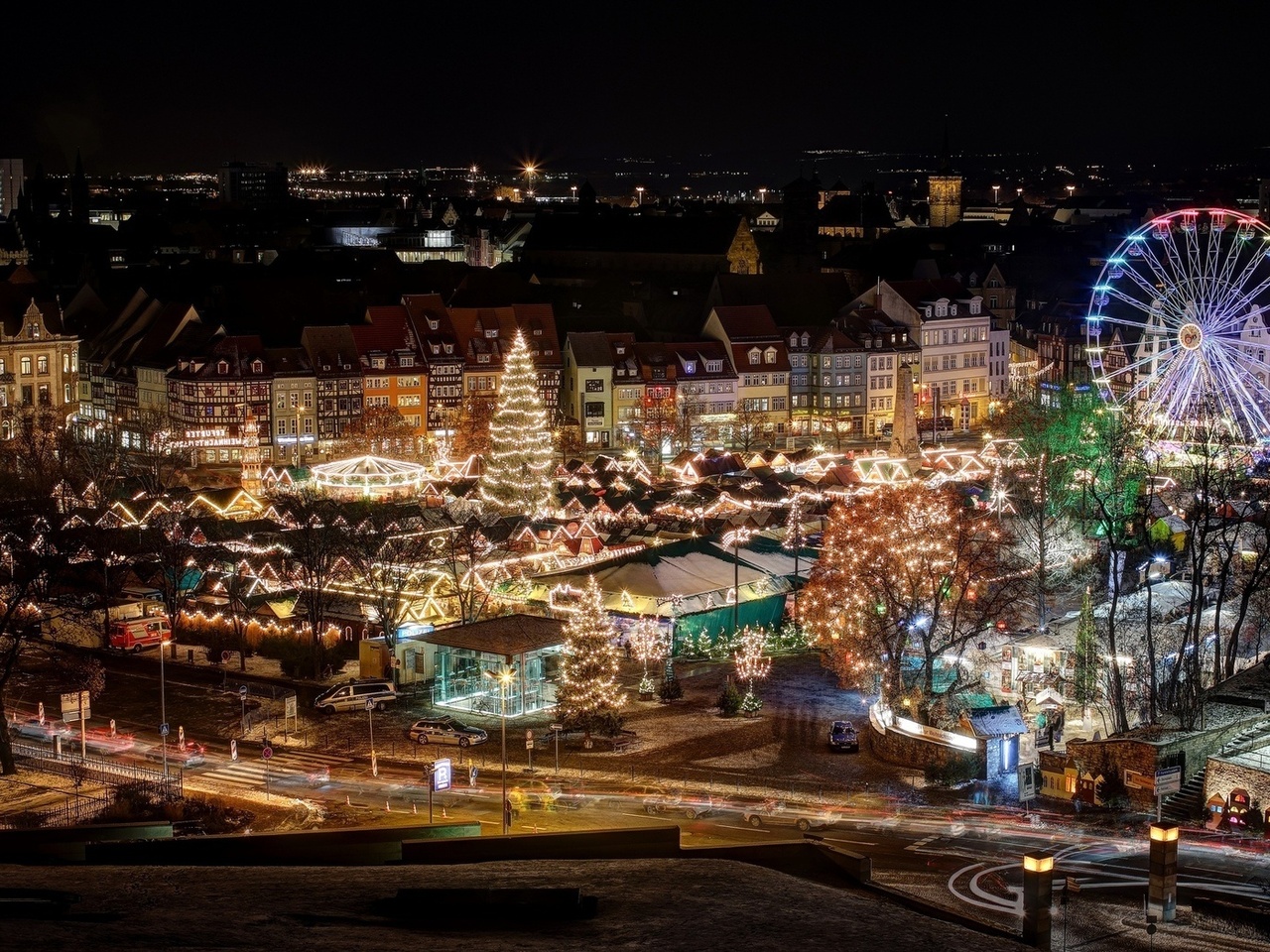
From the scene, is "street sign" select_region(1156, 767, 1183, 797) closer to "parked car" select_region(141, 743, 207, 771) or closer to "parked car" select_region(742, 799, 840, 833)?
"parked car" select_region(742, 799, 840, 833)

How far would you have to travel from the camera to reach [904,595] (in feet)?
144

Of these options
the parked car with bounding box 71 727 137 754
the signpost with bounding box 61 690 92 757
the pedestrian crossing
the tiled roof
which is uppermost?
the tiled roof

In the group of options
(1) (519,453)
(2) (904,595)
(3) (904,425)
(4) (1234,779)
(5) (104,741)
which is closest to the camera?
(4) (1234,779)

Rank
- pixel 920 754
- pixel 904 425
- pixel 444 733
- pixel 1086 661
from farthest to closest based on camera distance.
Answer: pixel 904 425
pixel 1086 661
pixel 444 733
pixel 920 754

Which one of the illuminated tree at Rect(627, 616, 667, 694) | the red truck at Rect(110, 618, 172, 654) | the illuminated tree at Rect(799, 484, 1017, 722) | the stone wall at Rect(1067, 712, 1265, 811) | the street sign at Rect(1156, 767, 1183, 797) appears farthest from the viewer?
the red truck at Rect(110, 618, 172, 654)

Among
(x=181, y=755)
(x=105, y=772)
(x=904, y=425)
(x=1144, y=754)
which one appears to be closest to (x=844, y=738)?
(x=1144, y=754)

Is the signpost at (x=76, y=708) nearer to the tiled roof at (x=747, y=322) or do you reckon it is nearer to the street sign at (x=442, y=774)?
the street sign at (x=442, y=774)

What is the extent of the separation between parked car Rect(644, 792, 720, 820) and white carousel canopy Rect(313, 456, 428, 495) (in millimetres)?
35821

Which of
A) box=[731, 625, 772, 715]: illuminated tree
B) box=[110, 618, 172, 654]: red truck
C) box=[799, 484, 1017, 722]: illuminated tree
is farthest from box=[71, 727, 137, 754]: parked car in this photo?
box=[799, 484, 1017, 722]: illuminated tree

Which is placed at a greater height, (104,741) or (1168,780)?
(1168,780)

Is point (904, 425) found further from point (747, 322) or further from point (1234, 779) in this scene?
point (1234, 779)

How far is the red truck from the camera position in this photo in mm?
50094

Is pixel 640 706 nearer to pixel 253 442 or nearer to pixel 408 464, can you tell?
pixel 408 464

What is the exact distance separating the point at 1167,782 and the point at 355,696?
18.2 meters
